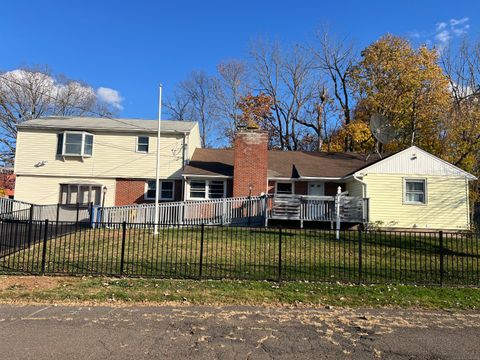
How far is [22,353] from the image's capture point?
4629mm

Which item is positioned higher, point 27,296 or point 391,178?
point 391,178

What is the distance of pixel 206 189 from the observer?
882 inches

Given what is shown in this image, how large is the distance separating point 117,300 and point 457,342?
18.3 ft

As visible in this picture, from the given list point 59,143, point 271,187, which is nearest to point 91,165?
point 59,143

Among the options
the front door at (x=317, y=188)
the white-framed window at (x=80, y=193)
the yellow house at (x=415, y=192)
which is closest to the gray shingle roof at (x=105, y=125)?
the white-framed window at (x=80, y=193)

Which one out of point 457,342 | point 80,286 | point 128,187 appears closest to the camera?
point 457,342

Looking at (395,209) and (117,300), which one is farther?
(395,209)

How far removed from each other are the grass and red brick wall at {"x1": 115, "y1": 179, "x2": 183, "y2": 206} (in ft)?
50.9

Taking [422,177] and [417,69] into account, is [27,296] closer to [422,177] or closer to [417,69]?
[422,177]

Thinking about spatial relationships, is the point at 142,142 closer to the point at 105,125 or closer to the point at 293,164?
the point at 105,125

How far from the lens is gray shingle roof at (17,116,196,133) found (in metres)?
24.3

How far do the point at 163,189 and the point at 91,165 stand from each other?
4.84 metres

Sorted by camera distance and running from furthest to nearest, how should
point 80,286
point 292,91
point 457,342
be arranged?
point 292,91
point 80,286
point 457,342

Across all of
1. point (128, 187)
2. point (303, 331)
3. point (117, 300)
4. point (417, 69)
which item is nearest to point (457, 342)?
point (303, 331)
